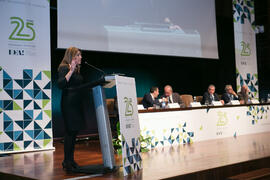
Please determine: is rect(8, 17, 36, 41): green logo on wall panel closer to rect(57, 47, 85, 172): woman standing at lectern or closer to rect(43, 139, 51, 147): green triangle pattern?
rect(43, 139, 51, 147): green triangle pattern

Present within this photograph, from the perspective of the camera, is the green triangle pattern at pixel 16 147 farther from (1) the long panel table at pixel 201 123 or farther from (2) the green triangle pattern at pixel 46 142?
(1) the long panel table at pixel 201 123

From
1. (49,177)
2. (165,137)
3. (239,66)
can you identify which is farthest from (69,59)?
(239,66)

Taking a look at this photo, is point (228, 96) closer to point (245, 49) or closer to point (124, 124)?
point (245, 49)

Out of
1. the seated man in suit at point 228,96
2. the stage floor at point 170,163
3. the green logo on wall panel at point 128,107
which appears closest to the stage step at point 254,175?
the stage floor at point 170,163

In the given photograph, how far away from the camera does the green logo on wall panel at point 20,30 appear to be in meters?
5.30

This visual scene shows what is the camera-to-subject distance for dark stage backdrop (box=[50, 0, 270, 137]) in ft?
24.3

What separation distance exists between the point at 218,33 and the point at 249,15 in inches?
41.8

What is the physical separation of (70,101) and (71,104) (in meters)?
0.03

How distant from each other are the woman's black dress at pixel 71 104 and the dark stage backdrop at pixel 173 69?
403 cm

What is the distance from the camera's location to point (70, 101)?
9.54 feet

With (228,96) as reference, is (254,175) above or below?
below

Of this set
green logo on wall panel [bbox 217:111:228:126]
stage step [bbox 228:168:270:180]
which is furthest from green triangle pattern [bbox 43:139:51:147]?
stage step [bbox 228:168:270:180]

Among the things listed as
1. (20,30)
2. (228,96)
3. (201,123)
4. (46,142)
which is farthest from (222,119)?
(20,30)

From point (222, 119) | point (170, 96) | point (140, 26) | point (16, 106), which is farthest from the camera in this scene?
point (140, 26)
